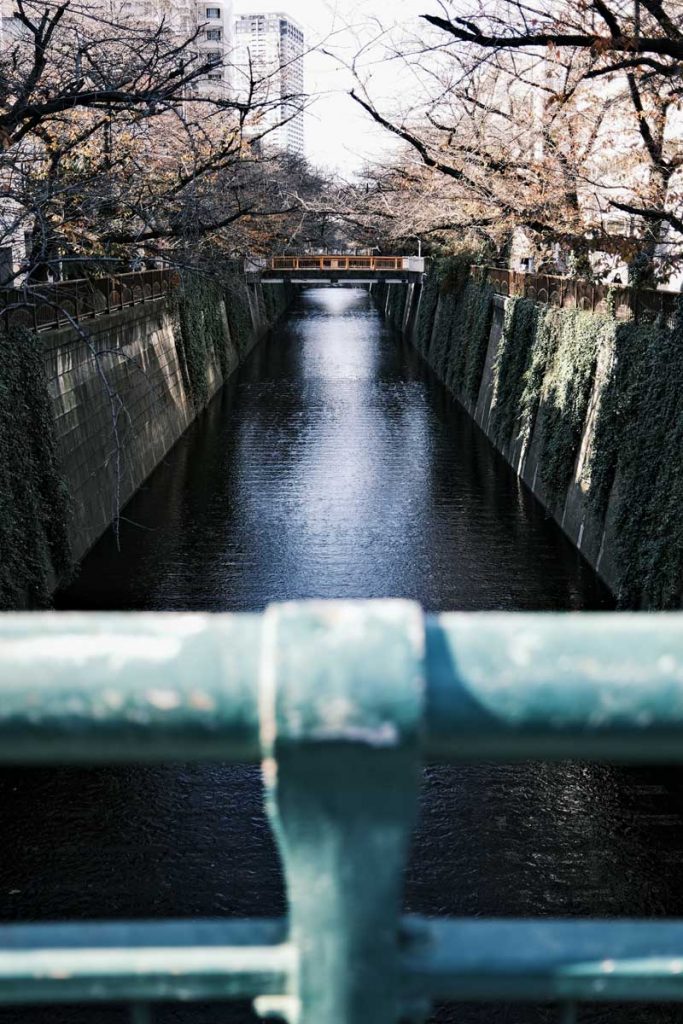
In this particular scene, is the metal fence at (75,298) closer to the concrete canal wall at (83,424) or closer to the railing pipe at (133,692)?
the concrete canal wall at (83,424)

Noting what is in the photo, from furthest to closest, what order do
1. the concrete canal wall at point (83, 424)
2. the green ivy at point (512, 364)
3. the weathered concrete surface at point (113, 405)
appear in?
1. the green ivy at point (512, 364)
2. the weathered concrete surface at point (113, 405)
3. the concrete canal wall at point (83, 424)

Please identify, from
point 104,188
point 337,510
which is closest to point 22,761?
point 104,188

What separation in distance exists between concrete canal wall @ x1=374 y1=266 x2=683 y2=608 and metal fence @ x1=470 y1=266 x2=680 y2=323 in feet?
0.95

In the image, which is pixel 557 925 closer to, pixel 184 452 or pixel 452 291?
pixel 184 452

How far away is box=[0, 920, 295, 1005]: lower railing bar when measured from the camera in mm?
1025

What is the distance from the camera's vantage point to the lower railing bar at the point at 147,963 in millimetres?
1025

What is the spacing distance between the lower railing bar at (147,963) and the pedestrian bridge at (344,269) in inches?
2476

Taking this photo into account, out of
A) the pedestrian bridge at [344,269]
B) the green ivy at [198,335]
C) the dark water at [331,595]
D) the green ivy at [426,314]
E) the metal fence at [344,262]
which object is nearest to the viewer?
the dark water at [331,595]

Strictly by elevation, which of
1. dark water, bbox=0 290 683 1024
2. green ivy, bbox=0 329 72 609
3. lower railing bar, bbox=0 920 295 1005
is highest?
lower railing bar, bbox=0 920 295 1005

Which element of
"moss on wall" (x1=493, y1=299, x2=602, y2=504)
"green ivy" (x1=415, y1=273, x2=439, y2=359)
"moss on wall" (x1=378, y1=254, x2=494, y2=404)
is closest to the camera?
"moss on wall" (x1=493, y1=299, x2=602, y2=504)

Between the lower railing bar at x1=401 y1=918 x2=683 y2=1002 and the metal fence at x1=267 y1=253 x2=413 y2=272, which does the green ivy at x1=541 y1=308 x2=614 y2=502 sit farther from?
the metal fence at x1=267 y1=253 x2=413 y2=272

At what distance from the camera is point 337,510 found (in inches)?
947

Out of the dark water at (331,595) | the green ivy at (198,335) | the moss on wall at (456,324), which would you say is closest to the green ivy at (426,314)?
the moss on wall at (456,324)

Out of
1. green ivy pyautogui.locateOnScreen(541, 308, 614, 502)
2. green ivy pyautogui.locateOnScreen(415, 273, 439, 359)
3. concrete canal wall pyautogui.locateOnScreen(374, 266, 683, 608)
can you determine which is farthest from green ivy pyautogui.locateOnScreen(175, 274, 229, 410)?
green ivy pyautogui.locateOnScreen(541, 308, 614, 502)
